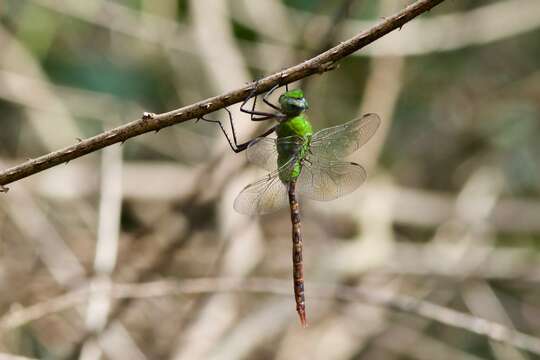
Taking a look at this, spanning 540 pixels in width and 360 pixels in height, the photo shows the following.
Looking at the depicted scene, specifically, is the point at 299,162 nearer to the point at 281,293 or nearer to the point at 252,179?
the point at 281,293

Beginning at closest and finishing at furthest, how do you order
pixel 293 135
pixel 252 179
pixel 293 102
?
pixel 293 102
pixel 293 135
pixel 252 179

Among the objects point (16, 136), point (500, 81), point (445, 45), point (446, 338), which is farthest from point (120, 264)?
point (500, 81)

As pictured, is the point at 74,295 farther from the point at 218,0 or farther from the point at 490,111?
the point at 490,111

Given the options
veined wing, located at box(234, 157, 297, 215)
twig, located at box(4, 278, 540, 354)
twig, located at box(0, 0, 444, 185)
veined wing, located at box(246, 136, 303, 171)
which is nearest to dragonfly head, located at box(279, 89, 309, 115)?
veined wing, located at box(246, 136, 303, 171)

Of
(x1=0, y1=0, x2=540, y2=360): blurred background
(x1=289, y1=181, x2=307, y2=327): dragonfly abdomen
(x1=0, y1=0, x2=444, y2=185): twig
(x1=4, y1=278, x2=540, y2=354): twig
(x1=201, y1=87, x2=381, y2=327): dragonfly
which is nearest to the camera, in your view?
(x1=0, y1=0, x2=444, y2=185): twig

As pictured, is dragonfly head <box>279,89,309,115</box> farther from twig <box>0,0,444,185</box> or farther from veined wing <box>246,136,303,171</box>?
twig <box>0,0,444,185</box>

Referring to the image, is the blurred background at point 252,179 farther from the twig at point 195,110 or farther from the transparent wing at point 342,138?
the twig at point 195,110

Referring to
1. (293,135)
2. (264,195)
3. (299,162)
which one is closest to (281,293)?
(264,195)

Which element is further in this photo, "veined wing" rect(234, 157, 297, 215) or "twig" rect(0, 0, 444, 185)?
"veined wing" rect(234, 157, 297, 215)
